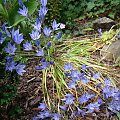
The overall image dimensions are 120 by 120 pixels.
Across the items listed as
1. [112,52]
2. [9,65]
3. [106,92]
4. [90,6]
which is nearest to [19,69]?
[9,65]

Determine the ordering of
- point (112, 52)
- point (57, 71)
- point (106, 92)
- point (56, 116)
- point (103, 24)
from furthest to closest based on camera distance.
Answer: point (103, 24) < point (112, 52) < point (57, 71) < point (106, 92) < point (56, 116)

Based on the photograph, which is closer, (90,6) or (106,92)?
(106,92)

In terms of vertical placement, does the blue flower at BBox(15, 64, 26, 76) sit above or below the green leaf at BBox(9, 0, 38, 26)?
below

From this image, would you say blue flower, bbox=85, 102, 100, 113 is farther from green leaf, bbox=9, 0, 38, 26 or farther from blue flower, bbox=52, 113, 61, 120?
green leaf, bbox=9, 0, 38, 26

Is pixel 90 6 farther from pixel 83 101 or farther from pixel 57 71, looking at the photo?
pixel 83 101

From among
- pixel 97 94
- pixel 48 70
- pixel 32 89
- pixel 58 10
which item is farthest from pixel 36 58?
pixel 58 10

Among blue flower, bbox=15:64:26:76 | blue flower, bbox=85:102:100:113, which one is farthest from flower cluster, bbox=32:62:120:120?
blue flower, bbox=15:64:26:76

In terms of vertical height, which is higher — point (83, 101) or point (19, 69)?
point (19, 69)

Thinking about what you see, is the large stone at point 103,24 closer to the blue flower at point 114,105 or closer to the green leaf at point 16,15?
the green leaf at point 16,15

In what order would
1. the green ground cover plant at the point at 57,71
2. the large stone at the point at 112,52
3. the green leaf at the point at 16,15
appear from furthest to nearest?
the large stone at the point at 112,52
the green leaf at the point at 16,15
the green ground cover plant at the point at 57,71

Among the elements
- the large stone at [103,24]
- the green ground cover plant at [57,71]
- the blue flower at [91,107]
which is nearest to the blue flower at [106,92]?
the green ground cover plant at [57,71]
